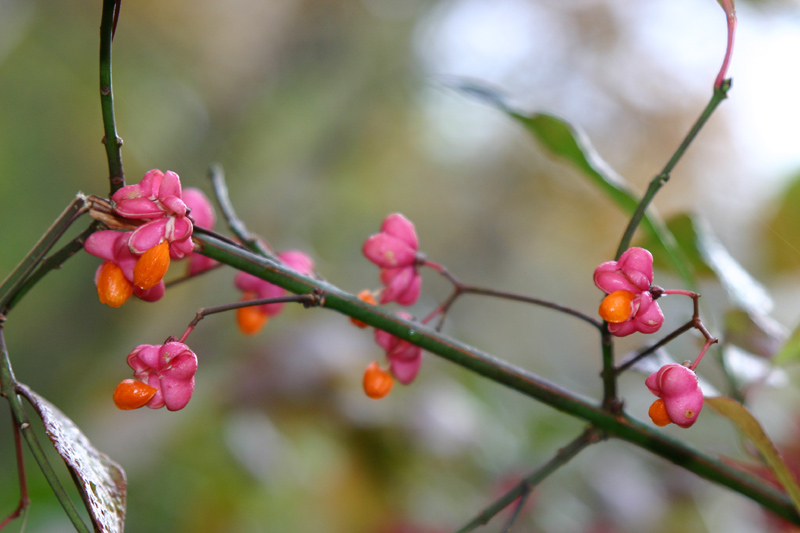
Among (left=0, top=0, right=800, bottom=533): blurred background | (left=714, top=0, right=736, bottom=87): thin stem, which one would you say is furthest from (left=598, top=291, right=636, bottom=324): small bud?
(left=0, top=0, right=800, bottom=533): blurred background

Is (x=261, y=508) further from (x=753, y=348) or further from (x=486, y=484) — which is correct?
(x=753, y=348)

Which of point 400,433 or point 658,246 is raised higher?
point 658,246

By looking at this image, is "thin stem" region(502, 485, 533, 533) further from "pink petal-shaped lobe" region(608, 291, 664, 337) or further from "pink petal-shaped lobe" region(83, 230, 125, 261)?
"pink petal-shaped lobe" region(83, 230, 125, 261)

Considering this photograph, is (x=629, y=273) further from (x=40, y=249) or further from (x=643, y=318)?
(x=40, y=249)

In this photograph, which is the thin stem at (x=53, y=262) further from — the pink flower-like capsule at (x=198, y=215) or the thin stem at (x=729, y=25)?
the thin stem at (x=729, y=25)

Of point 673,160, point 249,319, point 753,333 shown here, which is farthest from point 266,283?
point 753,333

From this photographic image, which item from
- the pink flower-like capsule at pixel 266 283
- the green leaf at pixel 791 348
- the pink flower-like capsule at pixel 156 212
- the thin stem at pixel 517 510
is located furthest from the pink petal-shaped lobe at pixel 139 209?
the green leaf at pixel 791 348

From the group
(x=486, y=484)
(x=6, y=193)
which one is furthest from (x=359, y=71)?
(x=486, y=484)
